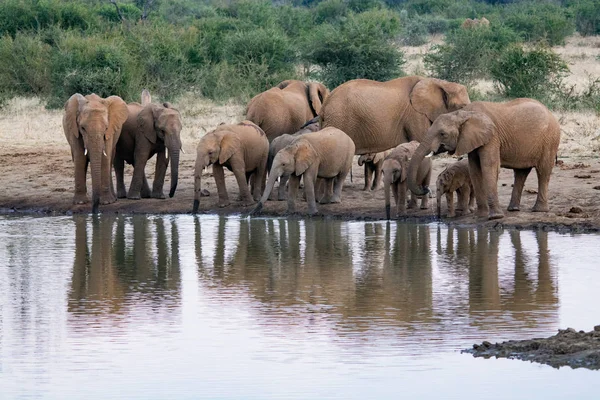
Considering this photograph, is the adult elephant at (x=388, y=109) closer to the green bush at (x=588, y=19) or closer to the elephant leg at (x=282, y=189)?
the elephant leg at (x=282, y=189)

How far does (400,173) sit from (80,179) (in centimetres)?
381

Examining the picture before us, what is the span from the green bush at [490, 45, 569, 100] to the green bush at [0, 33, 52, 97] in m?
9.06

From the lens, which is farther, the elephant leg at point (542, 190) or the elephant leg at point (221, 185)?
the elephant leg at point (221, 185)

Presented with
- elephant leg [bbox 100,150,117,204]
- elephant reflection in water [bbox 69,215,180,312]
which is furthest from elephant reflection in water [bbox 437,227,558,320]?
elephant leg [bbox 100,150,117,204]

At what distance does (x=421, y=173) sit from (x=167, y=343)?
20.2 feet

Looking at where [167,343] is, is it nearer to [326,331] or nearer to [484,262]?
[326,331]

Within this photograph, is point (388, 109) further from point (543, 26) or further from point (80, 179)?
point (543, 26)

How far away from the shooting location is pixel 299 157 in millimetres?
13578

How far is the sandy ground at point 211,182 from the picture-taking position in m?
13.1

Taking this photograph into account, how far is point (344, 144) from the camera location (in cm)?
1405

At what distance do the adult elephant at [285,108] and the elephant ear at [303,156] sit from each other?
7.91 feet

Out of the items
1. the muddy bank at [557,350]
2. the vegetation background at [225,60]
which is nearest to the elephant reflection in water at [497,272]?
the muddy bank at [557,350]

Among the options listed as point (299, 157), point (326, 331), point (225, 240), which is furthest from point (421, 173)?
point (326, 331)

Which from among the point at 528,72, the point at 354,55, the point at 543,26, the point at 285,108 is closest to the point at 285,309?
the point at 285,108
